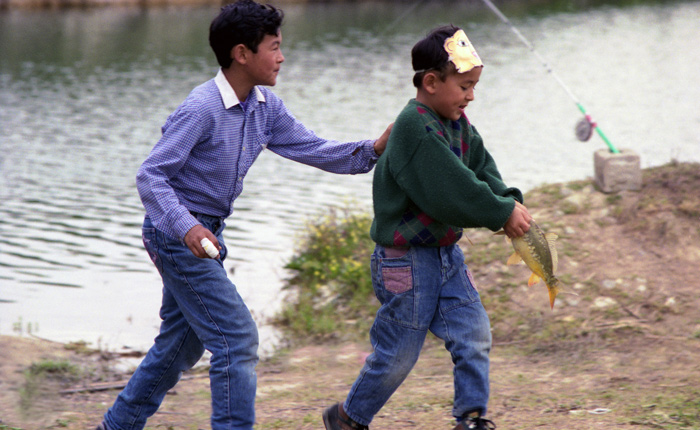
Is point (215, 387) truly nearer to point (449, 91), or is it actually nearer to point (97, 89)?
point (449, 91)

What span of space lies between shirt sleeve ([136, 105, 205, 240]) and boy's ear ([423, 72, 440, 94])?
806mm

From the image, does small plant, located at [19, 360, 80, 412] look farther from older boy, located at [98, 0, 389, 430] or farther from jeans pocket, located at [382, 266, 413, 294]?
jeans pocket, located at [382, 266, 413, 294]

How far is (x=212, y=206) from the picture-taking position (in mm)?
3273

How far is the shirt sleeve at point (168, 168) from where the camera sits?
3.05 metres

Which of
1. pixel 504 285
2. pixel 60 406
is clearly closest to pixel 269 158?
pixel 504 285

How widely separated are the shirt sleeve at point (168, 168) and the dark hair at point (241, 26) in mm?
279

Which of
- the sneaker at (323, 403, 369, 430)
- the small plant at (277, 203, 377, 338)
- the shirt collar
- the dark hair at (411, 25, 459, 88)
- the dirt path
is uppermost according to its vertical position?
the dark hair at (411, 25, 459, 88)

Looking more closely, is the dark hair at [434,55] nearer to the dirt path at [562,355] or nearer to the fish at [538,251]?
the fish at [538,251]

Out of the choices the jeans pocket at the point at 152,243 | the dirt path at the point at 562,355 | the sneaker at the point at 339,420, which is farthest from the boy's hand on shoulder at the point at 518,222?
the jeans pocket at the point at 152,243

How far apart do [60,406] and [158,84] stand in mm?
13158

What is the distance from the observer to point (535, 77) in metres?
17.0

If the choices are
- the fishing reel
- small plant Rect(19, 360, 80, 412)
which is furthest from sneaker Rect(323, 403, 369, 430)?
the fishing reel

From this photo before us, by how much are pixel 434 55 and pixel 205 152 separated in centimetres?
90

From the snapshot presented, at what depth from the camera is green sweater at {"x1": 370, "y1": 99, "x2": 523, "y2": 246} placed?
301cm
